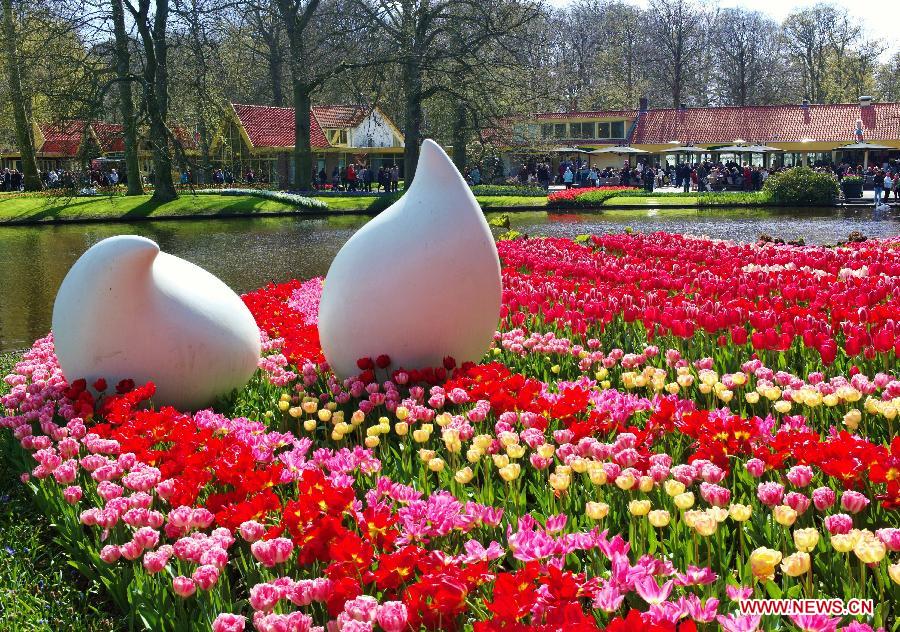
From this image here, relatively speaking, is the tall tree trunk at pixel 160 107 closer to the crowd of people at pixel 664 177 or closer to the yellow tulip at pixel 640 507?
the crowd of people at pixel 664 177

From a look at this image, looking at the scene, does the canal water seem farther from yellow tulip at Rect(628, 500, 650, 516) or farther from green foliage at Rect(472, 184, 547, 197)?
yellow tulip at Rect(628, 500, 650, 516)

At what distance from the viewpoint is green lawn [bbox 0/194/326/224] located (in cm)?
2817

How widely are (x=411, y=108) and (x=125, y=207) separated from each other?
33.5ft

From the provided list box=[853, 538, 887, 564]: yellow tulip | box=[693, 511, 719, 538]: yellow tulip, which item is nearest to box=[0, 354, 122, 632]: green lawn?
box=[693, 511, 719, 538]: yellow tulip

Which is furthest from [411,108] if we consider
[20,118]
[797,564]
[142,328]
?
[797,564]

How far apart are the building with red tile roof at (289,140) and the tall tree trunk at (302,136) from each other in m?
5.71

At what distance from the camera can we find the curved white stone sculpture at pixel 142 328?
203 inches

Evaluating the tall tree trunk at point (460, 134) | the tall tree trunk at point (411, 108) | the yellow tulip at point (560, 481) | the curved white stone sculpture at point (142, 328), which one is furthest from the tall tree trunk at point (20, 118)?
the yellow tulip at point (560, 481)

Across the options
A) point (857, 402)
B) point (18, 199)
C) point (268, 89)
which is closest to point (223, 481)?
point (857, 402)

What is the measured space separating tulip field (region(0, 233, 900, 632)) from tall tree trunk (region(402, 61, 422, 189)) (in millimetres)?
23499

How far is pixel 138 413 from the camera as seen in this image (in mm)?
4289

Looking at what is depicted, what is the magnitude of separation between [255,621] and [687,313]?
3929 millimetres

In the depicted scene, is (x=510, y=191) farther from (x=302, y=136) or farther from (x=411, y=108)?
(x=302, y=136)

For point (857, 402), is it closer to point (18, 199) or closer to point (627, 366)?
point (627, 366)
